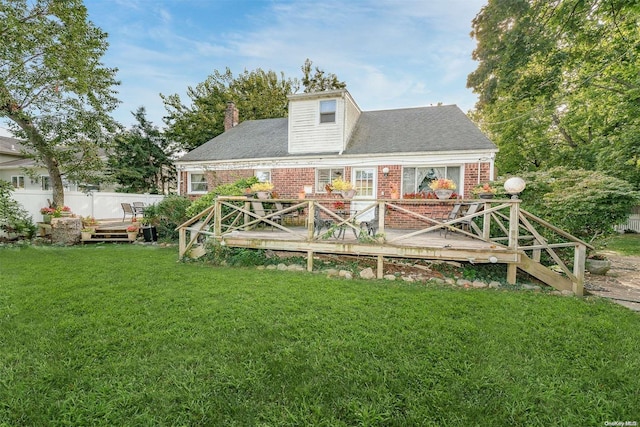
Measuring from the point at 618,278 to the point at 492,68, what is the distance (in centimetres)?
629

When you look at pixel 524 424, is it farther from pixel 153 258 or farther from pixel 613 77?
pixel 613 77

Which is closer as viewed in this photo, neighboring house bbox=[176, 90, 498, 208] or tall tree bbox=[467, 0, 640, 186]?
tall tree bbox=[467, 0, 640, 186]

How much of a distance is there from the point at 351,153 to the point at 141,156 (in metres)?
15.0

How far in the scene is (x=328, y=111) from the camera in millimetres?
10648

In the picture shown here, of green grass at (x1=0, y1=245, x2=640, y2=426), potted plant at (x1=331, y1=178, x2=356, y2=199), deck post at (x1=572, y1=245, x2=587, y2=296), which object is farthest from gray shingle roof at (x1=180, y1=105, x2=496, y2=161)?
green grass at (x1=0, y1=245, x2=640, y2=426)

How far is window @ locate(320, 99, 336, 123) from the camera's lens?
34.8 feet

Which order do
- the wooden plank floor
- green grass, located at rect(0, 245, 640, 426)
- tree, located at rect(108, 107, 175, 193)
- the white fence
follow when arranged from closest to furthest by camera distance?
green grass, located at rect(0, 245, 640, 426) → the wooden plank floor → the white fence → tree, located at rect(108, 107, 175, 193)

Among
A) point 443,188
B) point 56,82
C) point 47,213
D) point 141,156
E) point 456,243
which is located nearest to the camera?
point 456,243

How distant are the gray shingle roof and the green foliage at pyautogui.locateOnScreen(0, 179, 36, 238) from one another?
547cm

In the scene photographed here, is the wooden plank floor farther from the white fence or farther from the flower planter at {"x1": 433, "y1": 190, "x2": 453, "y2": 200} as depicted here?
the white fence

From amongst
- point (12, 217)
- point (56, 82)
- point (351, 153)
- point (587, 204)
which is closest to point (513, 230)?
point (587, 204)

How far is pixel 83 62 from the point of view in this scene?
32.9ft

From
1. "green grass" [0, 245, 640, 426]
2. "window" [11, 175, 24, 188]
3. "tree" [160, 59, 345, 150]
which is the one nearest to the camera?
"green grass" [0, 245, 640, 426]

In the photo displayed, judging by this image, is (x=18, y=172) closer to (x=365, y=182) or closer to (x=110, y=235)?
(x=110, y=235)
